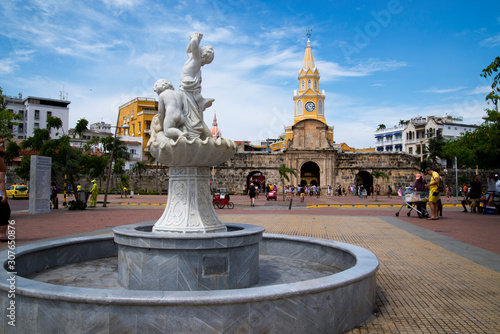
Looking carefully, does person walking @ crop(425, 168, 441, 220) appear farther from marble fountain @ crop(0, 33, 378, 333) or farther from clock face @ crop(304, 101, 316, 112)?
clock face @ crop(304, 101, 316, 112)

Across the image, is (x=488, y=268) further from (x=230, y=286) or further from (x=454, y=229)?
(x=454, y=229)

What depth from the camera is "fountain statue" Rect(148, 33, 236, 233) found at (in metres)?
4.80

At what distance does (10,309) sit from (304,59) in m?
49.1

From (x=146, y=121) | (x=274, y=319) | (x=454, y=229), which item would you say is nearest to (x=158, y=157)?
(x=274, y=319)

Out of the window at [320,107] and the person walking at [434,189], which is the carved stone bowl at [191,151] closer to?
the person walking at [434,189]

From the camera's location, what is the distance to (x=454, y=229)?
1091 cm

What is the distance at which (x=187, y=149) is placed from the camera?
4.72 m

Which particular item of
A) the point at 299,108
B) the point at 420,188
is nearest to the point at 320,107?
the point at 299,108

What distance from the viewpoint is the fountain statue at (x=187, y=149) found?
4.80m

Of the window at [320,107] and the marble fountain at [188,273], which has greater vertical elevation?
the window at [320,107]

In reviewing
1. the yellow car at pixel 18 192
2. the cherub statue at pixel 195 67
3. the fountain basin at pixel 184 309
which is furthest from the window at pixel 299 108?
the fountain basin at pixel 184 309

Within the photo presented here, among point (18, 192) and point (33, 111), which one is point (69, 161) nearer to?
point (18, 192)

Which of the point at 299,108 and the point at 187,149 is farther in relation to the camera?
the point at 299,108

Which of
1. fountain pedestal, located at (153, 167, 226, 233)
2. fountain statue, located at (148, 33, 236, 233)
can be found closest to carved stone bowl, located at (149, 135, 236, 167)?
fountain statue, located at (148, 33, 236, 233)
